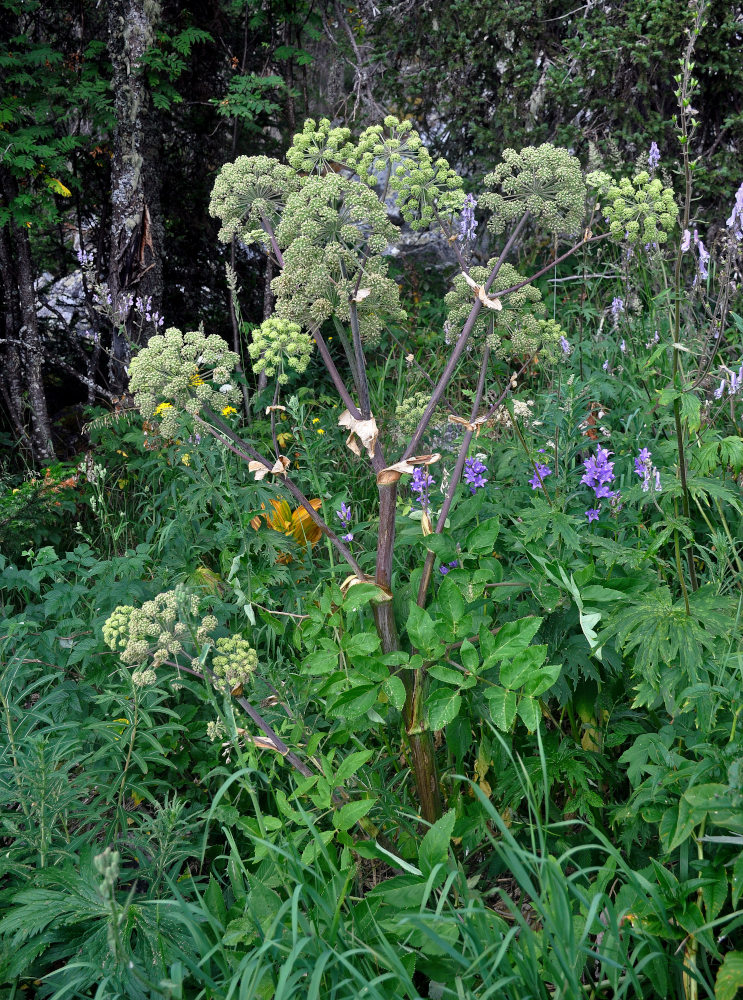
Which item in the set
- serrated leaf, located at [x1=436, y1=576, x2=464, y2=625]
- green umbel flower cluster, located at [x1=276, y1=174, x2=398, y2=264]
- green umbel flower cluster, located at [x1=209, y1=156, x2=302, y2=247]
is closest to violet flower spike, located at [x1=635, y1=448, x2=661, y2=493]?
serrated leaf, located at [x1=436, y1=576, x2=464, y2=625]

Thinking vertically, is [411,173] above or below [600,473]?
above

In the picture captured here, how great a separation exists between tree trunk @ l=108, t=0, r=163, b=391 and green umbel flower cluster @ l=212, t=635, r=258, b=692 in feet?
11.2

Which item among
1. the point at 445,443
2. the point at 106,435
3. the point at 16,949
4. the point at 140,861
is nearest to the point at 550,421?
the point at 445,443

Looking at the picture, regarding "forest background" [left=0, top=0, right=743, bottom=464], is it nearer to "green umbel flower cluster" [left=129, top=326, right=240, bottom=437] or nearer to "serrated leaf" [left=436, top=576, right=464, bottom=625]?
"green umbel flower cluster" [left=129, top=326, right=240, bottom=437]

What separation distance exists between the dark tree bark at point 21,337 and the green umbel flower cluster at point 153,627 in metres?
3.50

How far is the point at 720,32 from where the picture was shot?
503cm

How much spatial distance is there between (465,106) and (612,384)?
141 inches

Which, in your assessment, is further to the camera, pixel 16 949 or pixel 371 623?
pixel 371 623

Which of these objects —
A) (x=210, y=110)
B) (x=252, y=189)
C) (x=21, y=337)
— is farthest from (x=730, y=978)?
(x=210, y=110)

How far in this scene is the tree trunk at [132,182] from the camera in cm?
473

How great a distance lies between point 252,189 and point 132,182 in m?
3.37

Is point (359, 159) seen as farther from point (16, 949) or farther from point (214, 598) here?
point (16, 949)

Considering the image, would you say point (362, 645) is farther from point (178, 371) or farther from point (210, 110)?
point (210, 110)

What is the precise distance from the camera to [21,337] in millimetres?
5078
